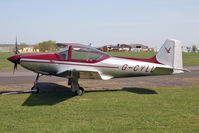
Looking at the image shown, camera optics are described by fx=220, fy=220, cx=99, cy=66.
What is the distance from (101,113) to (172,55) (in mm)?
5214

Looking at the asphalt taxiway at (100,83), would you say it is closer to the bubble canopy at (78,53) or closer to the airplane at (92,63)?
the airplane at (92,63)

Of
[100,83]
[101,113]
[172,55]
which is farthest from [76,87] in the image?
[172,55]

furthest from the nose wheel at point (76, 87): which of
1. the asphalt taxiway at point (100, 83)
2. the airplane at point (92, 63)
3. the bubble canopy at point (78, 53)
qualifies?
the asphalt taxiway at point (100, 83)

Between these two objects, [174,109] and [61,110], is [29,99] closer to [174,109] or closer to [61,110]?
[61,110]

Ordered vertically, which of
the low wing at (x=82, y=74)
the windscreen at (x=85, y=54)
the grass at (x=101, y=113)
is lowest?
the grass at (x=101, y=113)

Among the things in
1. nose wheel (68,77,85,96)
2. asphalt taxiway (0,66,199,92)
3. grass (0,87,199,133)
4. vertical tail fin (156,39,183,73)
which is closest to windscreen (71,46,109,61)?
nose wheel (68,77,85,96)

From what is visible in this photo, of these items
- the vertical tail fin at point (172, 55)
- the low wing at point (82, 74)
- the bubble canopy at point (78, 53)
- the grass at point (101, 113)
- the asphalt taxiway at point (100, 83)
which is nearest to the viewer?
the grass at point (101, 113)

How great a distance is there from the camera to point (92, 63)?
962cm

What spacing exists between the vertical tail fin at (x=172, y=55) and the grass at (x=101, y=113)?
1.36 m

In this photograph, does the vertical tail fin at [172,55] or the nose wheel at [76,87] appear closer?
the nose wheel at [76,87]

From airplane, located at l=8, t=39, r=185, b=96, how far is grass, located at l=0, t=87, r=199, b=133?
3.21 feet

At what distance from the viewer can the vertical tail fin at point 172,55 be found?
10.2m

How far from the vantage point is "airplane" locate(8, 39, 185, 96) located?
9305 millimetres

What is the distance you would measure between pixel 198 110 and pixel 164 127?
7.32ft
